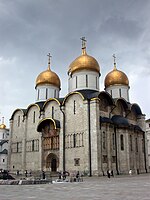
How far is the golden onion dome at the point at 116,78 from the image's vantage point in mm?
37312

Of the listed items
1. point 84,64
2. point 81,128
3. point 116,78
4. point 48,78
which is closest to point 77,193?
point 81,128

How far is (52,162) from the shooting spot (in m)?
32.9

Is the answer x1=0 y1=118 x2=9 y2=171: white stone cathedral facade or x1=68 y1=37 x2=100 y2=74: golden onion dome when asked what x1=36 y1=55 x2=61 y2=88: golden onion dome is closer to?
x1=68 y1=37 x2=100 y2=74: golden onion dome

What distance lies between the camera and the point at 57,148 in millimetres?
31672

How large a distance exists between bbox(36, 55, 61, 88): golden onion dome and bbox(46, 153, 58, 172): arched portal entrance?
Result: 1163 cm

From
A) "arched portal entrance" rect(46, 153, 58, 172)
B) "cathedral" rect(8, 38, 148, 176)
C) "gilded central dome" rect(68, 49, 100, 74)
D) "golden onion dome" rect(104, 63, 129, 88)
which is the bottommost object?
"arched portal entrance" rect(46, 153, 58, 172)

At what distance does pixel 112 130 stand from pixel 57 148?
23.8 ft

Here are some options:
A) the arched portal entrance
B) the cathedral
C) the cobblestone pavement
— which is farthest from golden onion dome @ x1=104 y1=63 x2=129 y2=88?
the cobblestone pavement

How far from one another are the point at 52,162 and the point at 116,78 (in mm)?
15129

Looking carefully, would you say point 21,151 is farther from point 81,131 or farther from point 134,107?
point 134,107

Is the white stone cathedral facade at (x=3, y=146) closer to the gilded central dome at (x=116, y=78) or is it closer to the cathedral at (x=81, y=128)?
the cathedral at (x=81, y=128)

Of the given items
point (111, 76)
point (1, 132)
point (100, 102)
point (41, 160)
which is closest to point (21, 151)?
point (41, 160)

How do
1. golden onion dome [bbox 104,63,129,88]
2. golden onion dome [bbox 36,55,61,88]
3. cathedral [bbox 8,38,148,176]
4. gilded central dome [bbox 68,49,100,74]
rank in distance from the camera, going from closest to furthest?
cathedral [bbox 8,38,148,176]
gilded central dome [bbox 68,49,100,74]
golden onion dome [bbox 104,63,129,88]
golden onion dome [bbox 36,55,61,88]

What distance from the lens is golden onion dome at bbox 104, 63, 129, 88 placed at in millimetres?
37312
